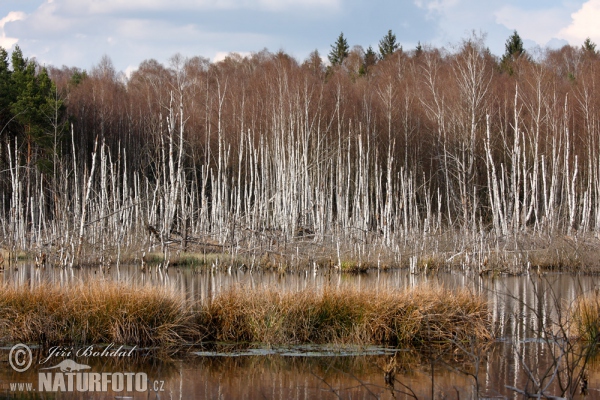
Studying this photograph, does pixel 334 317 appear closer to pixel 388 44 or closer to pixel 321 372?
pixel 321 372

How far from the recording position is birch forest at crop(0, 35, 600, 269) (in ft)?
63.9

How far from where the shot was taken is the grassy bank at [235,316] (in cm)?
834

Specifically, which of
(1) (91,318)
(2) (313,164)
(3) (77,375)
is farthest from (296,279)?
(2) (313,164)

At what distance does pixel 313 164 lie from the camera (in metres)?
23.5

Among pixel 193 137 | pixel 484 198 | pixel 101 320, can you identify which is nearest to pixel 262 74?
pixel 193 137

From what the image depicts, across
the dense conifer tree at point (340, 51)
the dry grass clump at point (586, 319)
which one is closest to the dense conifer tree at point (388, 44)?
the dense conifer tree at point (340, 51)

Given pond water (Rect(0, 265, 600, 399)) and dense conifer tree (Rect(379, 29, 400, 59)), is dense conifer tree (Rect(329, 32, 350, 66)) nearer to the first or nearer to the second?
dense conifer tree (Rect(379, 29, 400, 59))

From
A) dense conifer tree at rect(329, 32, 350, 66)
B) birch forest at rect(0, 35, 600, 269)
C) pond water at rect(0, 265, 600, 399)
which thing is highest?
dense conifer tree at rect(329, 32, 350, 66)

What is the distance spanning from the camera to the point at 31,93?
93.4 feet

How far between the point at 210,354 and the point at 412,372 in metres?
2.47

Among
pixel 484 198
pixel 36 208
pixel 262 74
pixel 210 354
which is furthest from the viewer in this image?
pixel 262 74

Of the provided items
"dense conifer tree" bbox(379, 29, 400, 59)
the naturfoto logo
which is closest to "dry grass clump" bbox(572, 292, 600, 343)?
the naturfoto logo

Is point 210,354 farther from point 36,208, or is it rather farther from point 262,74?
point 262,74

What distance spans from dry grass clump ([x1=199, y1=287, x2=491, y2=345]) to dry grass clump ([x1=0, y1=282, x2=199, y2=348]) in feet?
2.44
